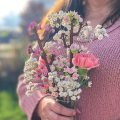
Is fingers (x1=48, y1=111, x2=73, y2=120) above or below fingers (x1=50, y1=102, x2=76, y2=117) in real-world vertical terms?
below

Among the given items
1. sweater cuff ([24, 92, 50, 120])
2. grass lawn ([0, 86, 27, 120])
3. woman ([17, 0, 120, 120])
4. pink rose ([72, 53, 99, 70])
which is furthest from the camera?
grass lawn ([0, 86, 27, 120])

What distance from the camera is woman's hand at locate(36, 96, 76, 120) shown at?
74cm

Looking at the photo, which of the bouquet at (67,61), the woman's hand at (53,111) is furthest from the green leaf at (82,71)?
the woman's hand at (53,111)

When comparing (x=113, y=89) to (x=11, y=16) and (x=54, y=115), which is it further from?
(x=11, y=16)

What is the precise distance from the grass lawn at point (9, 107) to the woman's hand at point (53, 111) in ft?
9.22

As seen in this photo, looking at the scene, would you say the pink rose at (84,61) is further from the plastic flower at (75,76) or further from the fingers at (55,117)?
the fingers at (55,117)

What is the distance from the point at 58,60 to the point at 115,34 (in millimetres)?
420

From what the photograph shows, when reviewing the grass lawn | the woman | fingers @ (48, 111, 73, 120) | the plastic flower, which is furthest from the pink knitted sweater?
the grass lawn

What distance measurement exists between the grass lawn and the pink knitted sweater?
283 centimetres

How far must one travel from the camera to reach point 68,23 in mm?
593

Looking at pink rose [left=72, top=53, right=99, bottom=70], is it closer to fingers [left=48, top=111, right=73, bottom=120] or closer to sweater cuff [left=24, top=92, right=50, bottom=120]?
fingers [left=48, top=111, right=73, bottom=120]

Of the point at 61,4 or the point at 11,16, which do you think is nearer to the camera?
the point at 61,4

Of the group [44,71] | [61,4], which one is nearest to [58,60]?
[44,71]

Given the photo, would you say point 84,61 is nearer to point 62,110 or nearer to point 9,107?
A: point 62,110
